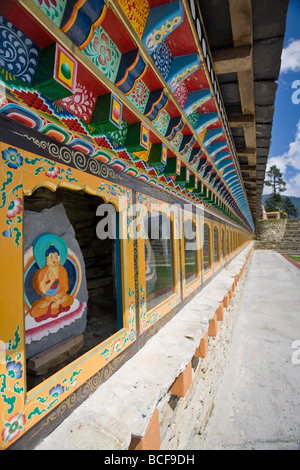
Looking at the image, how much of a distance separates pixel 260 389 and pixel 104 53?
462 centimetres

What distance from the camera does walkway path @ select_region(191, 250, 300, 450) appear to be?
2.95 meters

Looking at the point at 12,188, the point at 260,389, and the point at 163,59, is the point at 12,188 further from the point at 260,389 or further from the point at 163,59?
the point at 260,389

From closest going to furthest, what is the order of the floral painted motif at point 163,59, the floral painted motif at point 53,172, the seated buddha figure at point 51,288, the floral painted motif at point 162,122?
the floral painted motif at point 53,172 → the floral painted motif at point 163,59 → the seated buddha figure at point 51,288 → the floral painted motif at point 162,122

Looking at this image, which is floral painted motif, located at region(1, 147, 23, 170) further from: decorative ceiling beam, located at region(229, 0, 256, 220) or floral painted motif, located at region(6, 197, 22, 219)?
decorative ceiling beam, located at region(229, 0, 256, 220)

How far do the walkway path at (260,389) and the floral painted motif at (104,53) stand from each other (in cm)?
333

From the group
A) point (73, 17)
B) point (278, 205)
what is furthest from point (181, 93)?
point (278, 205)

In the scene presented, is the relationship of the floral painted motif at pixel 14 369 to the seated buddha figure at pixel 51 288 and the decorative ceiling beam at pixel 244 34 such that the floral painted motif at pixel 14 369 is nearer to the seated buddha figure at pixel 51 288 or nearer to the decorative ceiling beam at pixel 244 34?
the seated buddha figure at pixel 51 288

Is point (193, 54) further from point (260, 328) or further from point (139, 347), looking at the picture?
point (260, 328)

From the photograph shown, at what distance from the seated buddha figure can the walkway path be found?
6.43 ft

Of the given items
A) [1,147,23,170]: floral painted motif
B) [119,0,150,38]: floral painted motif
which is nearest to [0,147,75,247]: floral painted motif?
[1,147,23,170]: floral painted motif

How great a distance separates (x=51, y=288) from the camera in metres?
2.27

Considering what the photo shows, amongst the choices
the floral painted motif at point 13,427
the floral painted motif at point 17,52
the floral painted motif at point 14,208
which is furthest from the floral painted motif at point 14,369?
the floral painted motif at point 17,52

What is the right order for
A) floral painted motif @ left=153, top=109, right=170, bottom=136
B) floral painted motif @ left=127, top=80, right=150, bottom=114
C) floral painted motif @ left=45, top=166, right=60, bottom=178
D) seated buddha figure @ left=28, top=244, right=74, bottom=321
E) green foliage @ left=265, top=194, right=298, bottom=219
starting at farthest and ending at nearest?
green foliage @ left=265, top=194, right=298, bottom=219 → floral painted motif @ left=153, top=109, right=170, bottom=136 → seated buddha figure @ left=28, top=244, right=74, bottom=321 → floral painted motif @ left=127, top=80, right=150, bottom=114 → floral painted motif @ left=45, top=166, right=60, bottom=178

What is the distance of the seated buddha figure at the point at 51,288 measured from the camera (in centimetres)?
214
